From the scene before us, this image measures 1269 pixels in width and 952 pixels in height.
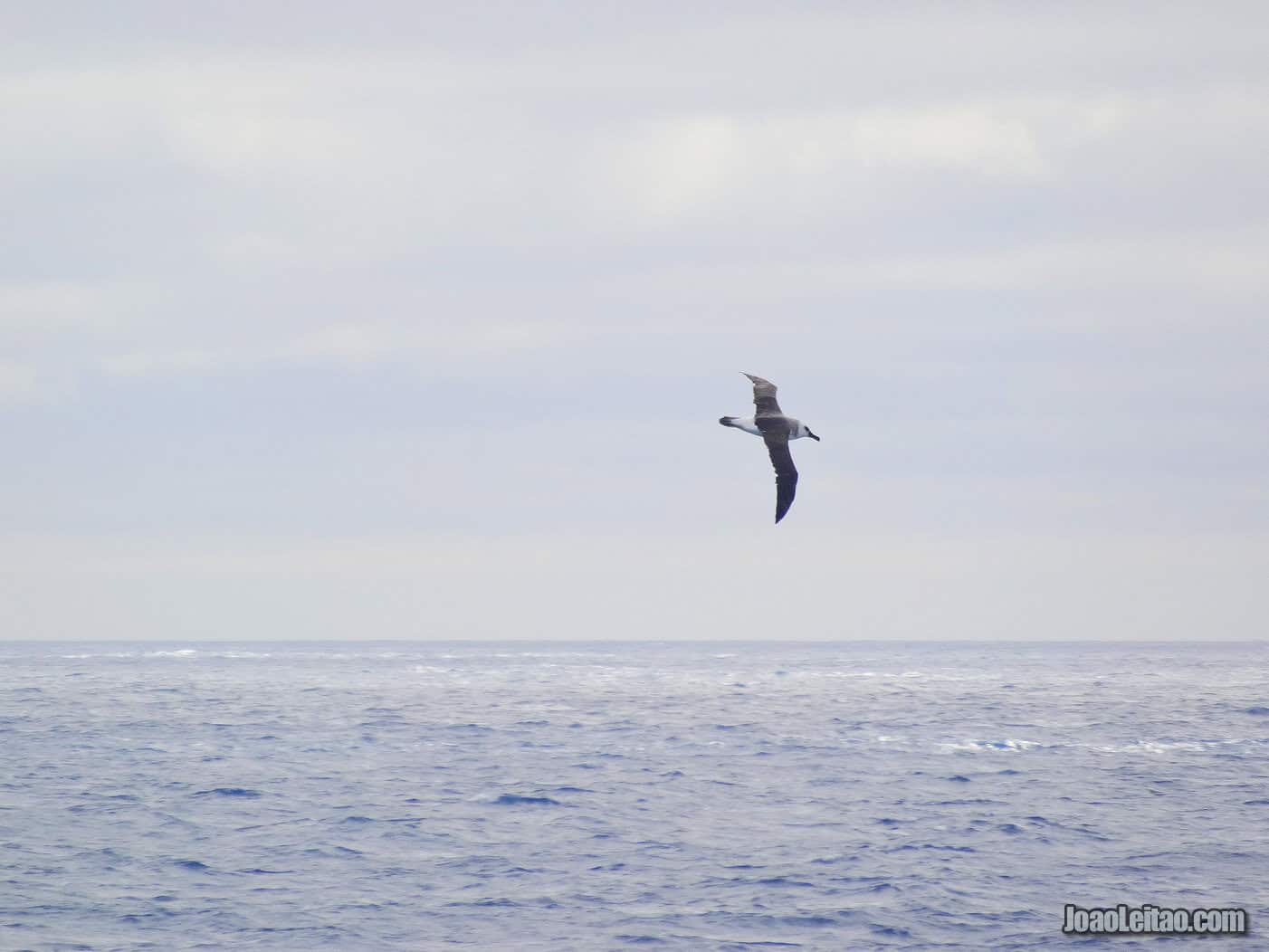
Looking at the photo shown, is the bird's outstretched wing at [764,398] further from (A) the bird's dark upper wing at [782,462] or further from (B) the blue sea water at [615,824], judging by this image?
(B) the blue sea water at [615,824]

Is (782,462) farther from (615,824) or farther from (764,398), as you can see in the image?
(615,824)

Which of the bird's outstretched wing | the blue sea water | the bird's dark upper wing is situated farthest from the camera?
the blue sea water

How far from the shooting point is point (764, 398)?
26391 millimetres

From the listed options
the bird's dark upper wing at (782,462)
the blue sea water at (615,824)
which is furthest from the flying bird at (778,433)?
the blue sea water at (615,824)

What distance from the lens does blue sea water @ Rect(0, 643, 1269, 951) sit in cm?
2900

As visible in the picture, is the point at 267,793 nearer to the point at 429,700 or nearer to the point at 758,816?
the point at 758,816

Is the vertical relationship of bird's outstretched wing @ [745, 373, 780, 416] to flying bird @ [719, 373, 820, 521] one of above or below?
above

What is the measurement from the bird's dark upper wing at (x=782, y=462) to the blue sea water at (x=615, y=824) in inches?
354

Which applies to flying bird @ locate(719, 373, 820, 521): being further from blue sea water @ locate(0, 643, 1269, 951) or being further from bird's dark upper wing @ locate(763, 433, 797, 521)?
blue sea water @ locate(0, 643, 1269, 951)

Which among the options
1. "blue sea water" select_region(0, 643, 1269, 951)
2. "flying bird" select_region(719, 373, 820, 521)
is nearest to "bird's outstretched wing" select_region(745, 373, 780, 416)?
"flying bird" select_region(719, 373, 820, 521)

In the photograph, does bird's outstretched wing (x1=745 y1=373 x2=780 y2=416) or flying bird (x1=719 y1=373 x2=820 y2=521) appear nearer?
flying bird (x1=719 y1=373 x2=820 y2=521)

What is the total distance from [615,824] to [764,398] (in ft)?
54.8

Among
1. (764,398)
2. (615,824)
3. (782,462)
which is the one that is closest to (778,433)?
(782,462)

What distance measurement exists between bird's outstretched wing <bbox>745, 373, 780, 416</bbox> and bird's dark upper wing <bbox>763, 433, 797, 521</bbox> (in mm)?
621
